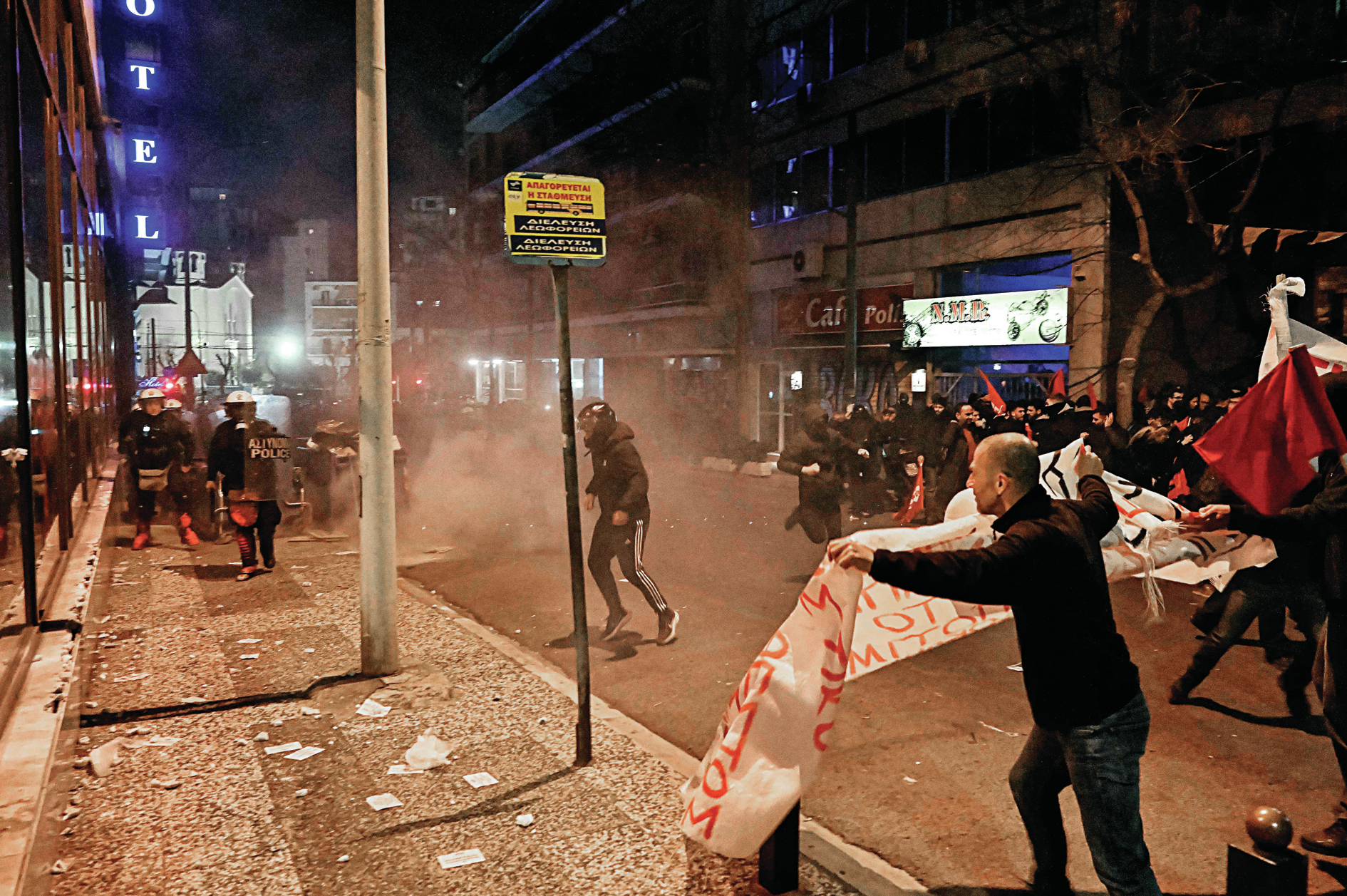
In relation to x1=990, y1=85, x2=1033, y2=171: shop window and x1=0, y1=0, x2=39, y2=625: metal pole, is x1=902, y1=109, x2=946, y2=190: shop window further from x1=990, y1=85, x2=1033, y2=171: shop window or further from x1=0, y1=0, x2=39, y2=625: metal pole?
x1=0, y1=0, x2=39, y2=625: metal pole

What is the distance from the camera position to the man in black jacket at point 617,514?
7383mm

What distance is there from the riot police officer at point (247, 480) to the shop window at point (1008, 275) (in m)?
14.8

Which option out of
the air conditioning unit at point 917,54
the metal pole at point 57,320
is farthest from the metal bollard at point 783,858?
the air conditioning unit at point 917,54

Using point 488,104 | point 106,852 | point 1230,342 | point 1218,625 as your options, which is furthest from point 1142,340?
point 488,104

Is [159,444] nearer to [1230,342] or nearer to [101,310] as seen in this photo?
[101,310]

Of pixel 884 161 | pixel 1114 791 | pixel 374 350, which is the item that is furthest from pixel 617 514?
pixel 884 161

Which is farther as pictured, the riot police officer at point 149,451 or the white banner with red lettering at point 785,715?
the riot police officer at point 149,451

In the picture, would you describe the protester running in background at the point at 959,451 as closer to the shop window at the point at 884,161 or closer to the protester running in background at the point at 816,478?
the protester running in background at the point at 816,478

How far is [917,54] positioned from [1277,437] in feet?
63.3

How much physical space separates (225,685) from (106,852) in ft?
7.59

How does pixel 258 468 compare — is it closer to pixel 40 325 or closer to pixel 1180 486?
pixel 40 325

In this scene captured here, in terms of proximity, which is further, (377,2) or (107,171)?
(107,171)

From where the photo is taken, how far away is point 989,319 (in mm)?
19641

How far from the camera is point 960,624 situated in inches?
165
